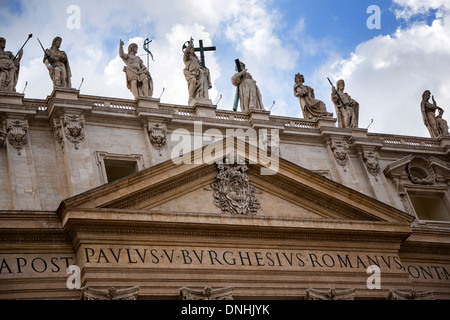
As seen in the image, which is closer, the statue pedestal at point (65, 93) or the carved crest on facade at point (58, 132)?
the carved crest on facade at point (58, 132)

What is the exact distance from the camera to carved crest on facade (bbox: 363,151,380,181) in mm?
28219

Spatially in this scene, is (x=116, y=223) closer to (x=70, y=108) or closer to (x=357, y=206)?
(x=70, y=108)

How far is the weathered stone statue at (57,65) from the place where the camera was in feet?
83.1

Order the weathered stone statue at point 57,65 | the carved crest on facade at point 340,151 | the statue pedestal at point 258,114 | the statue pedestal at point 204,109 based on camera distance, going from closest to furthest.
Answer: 1. the weathered stone statue at point 57,65
2. the statue pedestal at point 204,109
3. the statue pedestal at point 258,114
4. the carved crest on facade at point 340,151

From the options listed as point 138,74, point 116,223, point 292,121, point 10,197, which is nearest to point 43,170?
point 10,197

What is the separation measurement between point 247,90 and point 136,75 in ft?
13.8

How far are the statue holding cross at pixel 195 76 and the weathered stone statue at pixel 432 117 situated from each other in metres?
9.23

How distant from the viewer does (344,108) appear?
29.7 metres

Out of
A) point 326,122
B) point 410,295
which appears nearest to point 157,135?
point 326,122

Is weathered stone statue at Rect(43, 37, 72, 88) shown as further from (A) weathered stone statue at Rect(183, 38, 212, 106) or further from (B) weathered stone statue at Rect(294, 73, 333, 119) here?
(B) weathered stone statue at Rect(294, 73, 333, 119)

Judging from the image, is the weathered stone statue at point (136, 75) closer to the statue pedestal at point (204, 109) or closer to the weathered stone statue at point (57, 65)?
the statue pedestal at point (204, 109)

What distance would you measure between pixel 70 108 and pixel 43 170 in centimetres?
219

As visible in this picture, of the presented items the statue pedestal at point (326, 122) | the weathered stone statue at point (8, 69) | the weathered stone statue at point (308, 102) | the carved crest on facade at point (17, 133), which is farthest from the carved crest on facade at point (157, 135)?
the weathered stone statue at point (308, 102)
